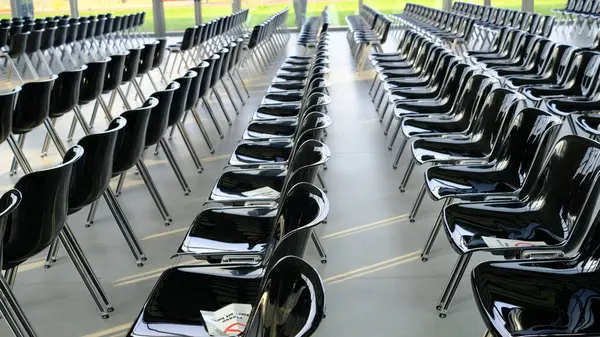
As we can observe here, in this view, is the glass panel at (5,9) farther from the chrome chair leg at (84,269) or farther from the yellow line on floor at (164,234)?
the chrome chair leg at (84,269)

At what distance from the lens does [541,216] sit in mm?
3445

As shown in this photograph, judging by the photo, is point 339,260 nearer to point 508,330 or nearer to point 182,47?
point 508,330

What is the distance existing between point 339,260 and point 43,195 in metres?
1.84

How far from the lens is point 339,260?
4.24 meters

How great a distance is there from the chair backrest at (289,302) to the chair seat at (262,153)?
8.27 ft

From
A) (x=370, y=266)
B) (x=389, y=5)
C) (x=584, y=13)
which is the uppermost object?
(x=370, y=266)

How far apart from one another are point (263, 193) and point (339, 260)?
64 cm

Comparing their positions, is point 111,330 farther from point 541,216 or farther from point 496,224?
point 541,216

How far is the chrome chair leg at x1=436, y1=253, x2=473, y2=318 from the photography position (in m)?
3.40

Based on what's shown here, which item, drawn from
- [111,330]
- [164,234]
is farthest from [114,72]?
[111,330]

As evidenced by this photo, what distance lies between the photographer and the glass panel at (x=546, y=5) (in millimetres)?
20859

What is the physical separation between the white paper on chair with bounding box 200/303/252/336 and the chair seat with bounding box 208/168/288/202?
3.87 ft

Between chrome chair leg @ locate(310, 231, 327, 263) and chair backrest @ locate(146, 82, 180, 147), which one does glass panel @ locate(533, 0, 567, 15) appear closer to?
chair backrest @ locate(146, 82, 180, 147)

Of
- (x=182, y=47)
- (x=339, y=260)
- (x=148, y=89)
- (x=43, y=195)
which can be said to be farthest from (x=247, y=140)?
(x=182, y=47)
